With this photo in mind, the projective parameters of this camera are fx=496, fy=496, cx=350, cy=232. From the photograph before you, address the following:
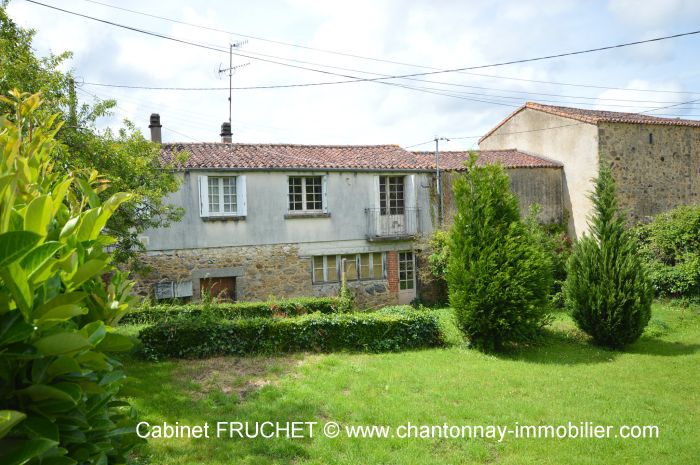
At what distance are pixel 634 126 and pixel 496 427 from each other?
18735 millimetres

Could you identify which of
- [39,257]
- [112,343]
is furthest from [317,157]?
[39,257]

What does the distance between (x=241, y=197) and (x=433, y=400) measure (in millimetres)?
10557

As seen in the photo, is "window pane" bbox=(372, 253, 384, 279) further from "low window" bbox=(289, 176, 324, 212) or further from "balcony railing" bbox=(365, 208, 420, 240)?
"low window" bbox=(289, 176, 324, 212)

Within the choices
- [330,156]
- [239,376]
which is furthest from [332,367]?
[330,156]

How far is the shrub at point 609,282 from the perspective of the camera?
11523mm

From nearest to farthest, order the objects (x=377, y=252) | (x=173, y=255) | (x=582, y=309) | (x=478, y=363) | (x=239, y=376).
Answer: (x=239, y=376)
(x=478, y=363)
(x=582, y=309)
(x=173, y=255)
(x=377, y=252)

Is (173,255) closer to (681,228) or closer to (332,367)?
(332,367)

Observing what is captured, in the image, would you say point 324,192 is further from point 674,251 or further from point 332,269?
point 674,251

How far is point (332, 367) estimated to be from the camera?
371 inches

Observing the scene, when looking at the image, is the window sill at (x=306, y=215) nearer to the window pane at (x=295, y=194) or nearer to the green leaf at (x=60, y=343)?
the window pane at (x=295, y=194)

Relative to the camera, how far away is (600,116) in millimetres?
21219

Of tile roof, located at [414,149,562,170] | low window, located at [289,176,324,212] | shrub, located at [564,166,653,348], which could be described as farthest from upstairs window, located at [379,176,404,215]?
shrub, located at [564,166,653,348]

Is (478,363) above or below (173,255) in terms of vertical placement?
below

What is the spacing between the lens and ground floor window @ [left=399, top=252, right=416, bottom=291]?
61.3 ft
